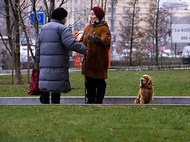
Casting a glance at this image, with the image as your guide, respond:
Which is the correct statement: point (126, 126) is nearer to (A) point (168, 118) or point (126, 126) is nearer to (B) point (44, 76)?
(A) point (168, 118)

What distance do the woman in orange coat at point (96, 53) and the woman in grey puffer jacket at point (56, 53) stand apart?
428mm

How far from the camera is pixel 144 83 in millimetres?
11547

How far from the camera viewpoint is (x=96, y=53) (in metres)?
10.8

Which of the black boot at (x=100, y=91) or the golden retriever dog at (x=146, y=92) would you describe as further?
the golden retriever dog at (x=146, y=92)

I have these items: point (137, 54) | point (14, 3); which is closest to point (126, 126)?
point (14, 3)

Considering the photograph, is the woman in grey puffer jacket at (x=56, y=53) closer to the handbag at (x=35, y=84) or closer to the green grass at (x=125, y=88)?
the handbag at (x=35, y=84)

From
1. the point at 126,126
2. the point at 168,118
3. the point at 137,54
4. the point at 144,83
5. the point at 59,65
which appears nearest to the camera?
the point at 126,126

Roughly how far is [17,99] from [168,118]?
4.31m

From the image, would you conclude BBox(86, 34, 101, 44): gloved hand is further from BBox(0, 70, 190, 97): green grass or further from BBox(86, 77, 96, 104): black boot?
BBox(0, 70, 190, 97): green grass

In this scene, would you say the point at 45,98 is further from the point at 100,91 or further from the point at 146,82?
the point at 146,82

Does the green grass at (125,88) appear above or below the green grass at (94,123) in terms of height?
below

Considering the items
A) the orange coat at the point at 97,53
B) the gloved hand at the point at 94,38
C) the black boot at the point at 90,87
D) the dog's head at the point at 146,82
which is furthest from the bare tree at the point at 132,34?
the gloved hand at the point at 94,38

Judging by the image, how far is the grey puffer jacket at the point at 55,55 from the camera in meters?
10.2

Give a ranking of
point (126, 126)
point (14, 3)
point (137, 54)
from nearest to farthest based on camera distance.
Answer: point (126, 126) → point (14, 3) → point (137, 54)
